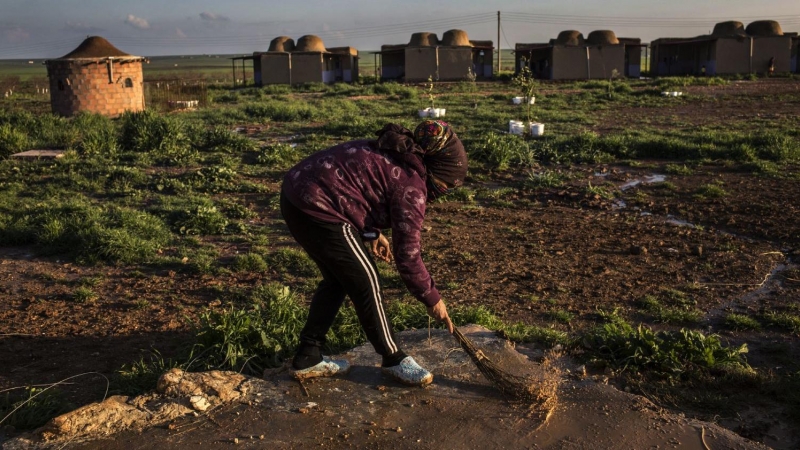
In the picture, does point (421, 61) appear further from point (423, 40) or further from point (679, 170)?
point (679, 170)

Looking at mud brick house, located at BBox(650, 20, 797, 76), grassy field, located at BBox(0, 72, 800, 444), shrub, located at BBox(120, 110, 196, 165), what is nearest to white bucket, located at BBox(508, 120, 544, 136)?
grassy field, located at BBox(0, 72, 800, 444)

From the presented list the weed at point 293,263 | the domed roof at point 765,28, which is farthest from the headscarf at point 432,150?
the domed roof at point 765,28

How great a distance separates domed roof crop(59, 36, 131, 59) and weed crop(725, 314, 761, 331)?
18.1 metres

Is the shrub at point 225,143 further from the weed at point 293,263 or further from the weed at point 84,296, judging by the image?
the weed at point 84,296

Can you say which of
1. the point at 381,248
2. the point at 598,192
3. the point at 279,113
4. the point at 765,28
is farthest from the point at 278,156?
the point at 765,28

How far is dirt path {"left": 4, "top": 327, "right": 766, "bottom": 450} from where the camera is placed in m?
3.34

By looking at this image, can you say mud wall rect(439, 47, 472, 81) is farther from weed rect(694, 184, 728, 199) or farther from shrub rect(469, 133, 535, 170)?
weed rect(694, 184, 728, 199)

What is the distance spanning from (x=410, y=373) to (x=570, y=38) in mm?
36846

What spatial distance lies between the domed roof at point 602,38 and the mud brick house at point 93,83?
2531cm

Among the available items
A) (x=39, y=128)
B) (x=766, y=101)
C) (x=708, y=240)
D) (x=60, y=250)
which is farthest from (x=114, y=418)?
(x=766, y=101)

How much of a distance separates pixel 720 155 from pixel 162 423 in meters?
10.0

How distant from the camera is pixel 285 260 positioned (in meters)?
6.70

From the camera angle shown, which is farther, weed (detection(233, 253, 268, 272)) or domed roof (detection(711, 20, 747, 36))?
domed roof (detection(711, 20, 747, 36))

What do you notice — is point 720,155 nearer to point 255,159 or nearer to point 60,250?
point 255,159
